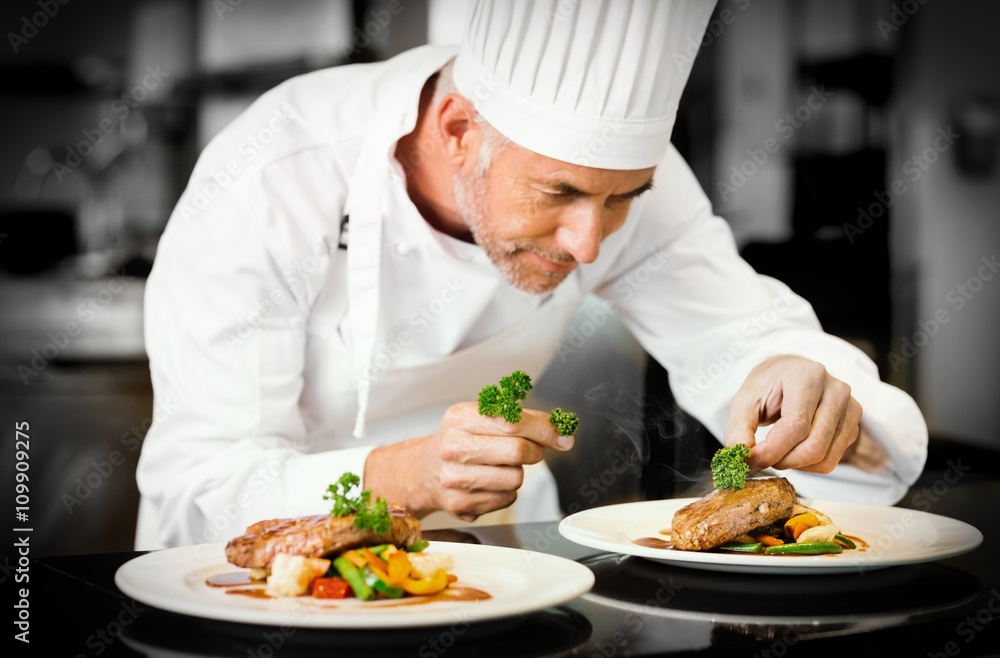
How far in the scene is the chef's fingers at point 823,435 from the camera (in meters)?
1.65

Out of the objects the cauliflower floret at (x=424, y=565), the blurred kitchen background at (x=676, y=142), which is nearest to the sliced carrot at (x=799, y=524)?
the cauliflower floret at (x=424, y=565)

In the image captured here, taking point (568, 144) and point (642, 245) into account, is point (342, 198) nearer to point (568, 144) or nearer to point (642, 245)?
point (568, 144)

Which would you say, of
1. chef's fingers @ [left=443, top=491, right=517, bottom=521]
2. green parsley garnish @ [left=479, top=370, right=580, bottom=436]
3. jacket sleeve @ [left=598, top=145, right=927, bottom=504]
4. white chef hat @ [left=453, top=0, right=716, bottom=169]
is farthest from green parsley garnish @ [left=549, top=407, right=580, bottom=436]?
jacket sleeve @ [left=598, top=145, right=927, bottom=504]

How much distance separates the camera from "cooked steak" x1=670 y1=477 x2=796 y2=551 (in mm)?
1286

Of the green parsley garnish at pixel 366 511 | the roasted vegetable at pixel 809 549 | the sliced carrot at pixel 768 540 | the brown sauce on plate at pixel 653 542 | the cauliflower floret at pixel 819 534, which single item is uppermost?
the green parsley garnish at pixel 366 511

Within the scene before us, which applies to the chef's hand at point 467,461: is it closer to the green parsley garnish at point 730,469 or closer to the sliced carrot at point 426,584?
the green parsley garnish at point 730,469

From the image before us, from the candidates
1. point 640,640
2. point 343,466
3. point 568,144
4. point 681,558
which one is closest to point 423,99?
point 568,144

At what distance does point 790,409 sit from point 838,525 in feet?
0.78

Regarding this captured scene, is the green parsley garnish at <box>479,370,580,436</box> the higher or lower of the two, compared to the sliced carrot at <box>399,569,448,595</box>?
higher

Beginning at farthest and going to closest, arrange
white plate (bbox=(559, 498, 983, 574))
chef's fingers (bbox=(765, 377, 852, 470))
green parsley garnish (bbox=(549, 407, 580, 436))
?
1. chef's fingers (bbox=(765, 377, 852, 470))
2. green parsley garnish (bbox=(549, 407, 580, 436))
3. white plate (bbox=(559, 498, 983, 574))

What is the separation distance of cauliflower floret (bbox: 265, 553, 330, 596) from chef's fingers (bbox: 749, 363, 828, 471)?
28.8 inches

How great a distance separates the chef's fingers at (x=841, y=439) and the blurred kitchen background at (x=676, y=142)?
1.23 m

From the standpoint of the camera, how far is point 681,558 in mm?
1188

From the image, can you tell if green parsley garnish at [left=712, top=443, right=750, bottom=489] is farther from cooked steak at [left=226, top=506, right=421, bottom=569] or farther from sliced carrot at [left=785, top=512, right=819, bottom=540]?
cooked steak at [left=226, top=506, right=421, bottom=569]
